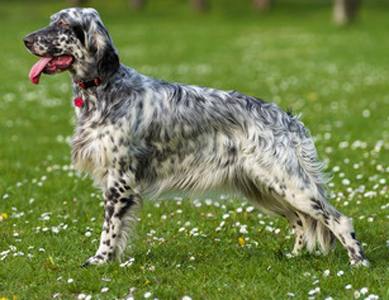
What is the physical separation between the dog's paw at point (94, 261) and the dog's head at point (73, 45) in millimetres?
1630

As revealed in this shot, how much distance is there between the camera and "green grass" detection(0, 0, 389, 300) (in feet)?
17.2

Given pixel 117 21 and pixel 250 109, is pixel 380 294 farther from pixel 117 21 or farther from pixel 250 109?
pixel 117 21

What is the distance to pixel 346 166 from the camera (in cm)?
897

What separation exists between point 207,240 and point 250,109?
1.46 meters

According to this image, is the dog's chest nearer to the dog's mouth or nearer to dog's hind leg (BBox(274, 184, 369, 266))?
the dog's mouth

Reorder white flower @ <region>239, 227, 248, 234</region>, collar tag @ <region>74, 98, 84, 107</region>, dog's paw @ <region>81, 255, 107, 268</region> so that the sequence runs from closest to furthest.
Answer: dog's paw @ <region>81, 255, 107, 268</region> < collar tag @ <region>74, 98, 84, 107</region> < white flower @ <region>239, 227, 248, 234</region>

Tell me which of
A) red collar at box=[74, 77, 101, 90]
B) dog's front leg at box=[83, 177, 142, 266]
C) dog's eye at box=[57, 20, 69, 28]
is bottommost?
dog's front leg at box=[83, 177, 142, 266]

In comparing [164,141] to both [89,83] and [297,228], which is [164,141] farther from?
[297,228]

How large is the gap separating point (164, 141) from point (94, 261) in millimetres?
1234

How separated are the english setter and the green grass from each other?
0.42m

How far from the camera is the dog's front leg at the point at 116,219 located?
5.73 m

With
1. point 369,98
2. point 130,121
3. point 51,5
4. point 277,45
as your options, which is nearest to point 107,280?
point 130,121

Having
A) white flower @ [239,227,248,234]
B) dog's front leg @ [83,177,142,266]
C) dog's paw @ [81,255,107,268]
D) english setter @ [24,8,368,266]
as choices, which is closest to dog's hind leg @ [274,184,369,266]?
english setter @ [24,8,368,266]

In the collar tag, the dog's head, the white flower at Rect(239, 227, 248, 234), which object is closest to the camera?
the dog's head
